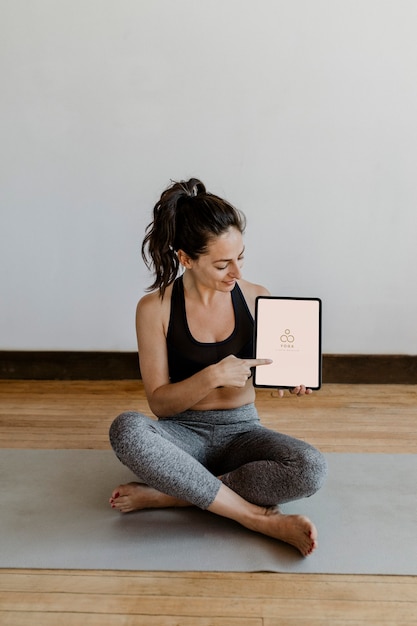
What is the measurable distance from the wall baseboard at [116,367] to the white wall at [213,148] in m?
0.06

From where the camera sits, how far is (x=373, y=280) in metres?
3.16

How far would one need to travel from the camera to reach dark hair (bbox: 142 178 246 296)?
1.89 m

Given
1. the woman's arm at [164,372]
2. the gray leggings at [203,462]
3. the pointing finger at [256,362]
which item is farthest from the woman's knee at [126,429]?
the pointing finger at [256,362]

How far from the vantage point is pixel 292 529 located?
1786mm

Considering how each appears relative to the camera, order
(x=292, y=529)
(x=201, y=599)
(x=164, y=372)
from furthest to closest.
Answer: (x=164, y=372)
(x=292, y=529)
(x=201, y=599)

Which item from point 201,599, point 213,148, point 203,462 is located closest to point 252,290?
point 203,462

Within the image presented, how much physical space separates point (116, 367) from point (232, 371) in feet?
4.90

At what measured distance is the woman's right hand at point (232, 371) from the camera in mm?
1876

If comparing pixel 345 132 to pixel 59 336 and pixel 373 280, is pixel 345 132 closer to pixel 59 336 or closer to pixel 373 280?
pixel 373 280

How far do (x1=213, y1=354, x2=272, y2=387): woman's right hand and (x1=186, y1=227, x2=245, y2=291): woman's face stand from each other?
212mm

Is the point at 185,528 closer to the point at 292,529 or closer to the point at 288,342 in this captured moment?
the point at 292,529

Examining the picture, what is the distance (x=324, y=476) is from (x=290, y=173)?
1.61 meters

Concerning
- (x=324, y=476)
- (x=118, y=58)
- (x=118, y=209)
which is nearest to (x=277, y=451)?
(x=324, y=476)

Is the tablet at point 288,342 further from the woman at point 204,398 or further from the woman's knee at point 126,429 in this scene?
the woman's knee at point 126,429
